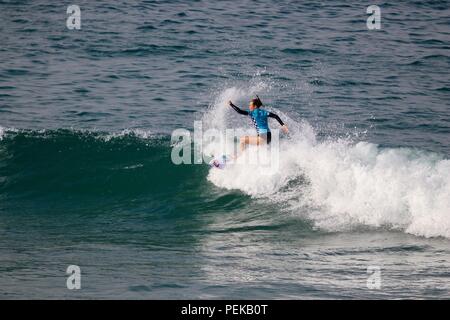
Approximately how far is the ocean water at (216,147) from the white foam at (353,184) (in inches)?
1.4

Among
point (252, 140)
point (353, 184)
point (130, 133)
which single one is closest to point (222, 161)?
point (252, 140)

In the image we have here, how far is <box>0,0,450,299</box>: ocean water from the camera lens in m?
13.0

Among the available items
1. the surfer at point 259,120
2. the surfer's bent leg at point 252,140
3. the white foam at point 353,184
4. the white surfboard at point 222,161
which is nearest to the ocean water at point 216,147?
Result: the white foam at point 353,184

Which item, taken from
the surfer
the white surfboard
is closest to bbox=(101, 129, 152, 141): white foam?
the white surfboard

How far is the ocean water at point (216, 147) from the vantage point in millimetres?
13008

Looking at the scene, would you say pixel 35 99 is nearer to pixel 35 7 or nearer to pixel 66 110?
pixel 66 110

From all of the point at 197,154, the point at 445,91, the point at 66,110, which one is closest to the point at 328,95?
the point at 445,91

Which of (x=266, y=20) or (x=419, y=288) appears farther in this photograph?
(x=266, y=20)

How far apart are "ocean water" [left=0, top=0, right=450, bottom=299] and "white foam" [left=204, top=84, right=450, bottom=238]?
4 centimetres

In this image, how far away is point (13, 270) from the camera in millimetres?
12898

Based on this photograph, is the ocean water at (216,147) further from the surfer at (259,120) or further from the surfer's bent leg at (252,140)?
the surfer at (259,120)

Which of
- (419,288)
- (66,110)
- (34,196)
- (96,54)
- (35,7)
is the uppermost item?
(35,7)

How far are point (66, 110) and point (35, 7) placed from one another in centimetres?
1096

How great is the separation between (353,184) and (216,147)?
14.5ft
